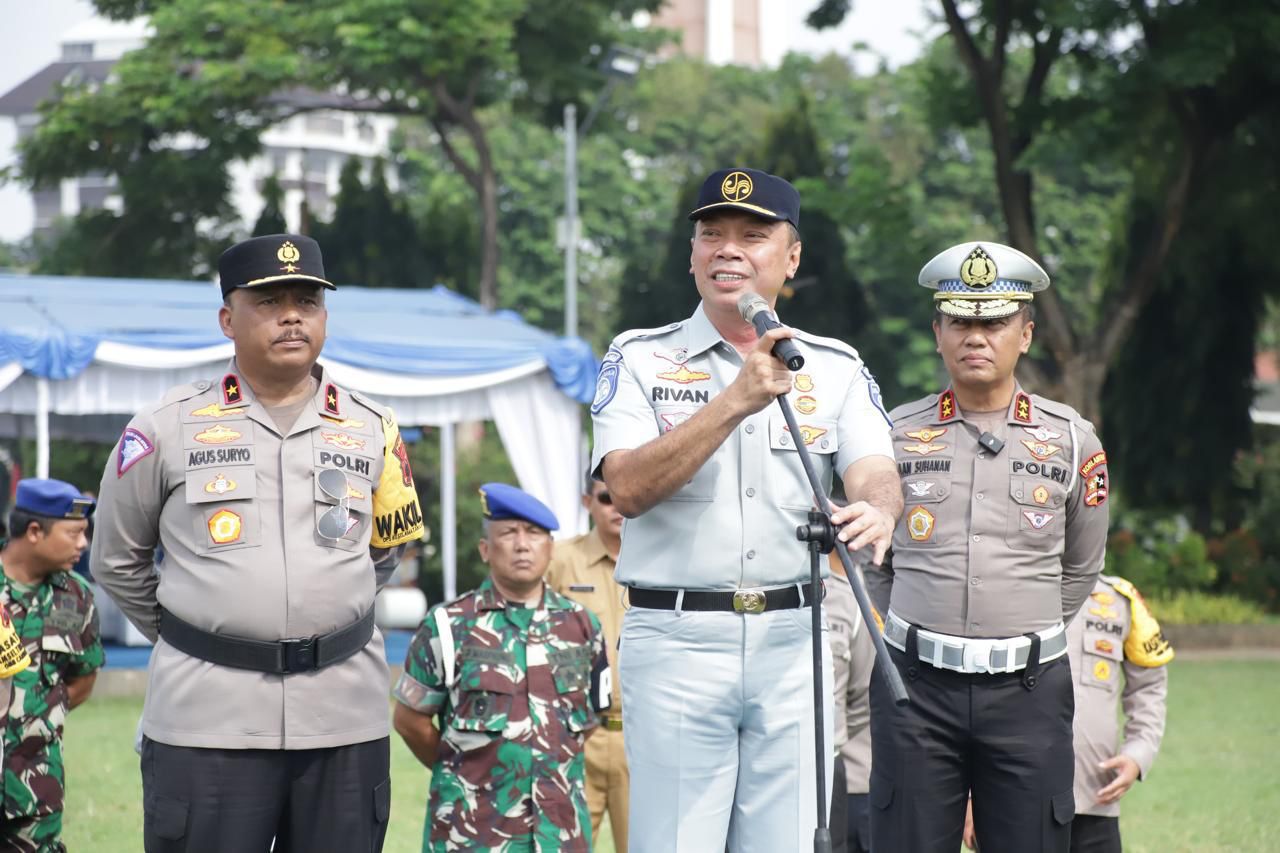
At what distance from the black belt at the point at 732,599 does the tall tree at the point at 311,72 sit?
2161 centimetres

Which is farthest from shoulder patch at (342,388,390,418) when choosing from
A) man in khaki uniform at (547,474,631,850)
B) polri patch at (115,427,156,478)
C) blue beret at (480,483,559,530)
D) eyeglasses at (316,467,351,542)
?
man in khaki uniform at (547,474,631,850)

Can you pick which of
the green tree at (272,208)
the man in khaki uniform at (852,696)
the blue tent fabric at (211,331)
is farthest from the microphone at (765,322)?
the green tree at (272,208)

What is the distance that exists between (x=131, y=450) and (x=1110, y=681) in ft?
11.2

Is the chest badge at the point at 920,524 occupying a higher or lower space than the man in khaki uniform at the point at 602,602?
higher

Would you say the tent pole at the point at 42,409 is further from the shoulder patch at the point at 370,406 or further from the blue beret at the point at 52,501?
the shoulder patch at the point at 370,406

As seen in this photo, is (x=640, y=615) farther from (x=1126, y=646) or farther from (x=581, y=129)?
(x=581, y=129)

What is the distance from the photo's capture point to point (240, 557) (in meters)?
4.38

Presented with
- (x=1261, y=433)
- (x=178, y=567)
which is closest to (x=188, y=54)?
(x=1261, y=433)

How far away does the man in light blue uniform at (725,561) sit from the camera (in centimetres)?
395

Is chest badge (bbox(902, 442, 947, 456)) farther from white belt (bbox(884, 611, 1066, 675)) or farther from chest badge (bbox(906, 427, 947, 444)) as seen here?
white belt (bbox(884, 611, 1066, 675))

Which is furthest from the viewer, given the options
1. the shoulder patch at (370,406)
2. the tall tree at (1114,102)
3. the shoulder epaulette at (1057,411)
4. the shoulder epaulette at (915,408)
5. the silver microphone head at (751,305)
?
the tall tree at (1114,102)

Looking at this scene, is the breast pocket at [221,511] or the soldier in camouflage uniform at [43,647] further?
the soldier in camouflage uniform at [43,647]

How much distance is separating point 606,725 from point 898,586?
1783mm

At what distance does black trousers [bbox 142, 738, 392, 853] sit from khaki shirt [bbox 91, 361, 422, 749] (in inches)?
2.0
